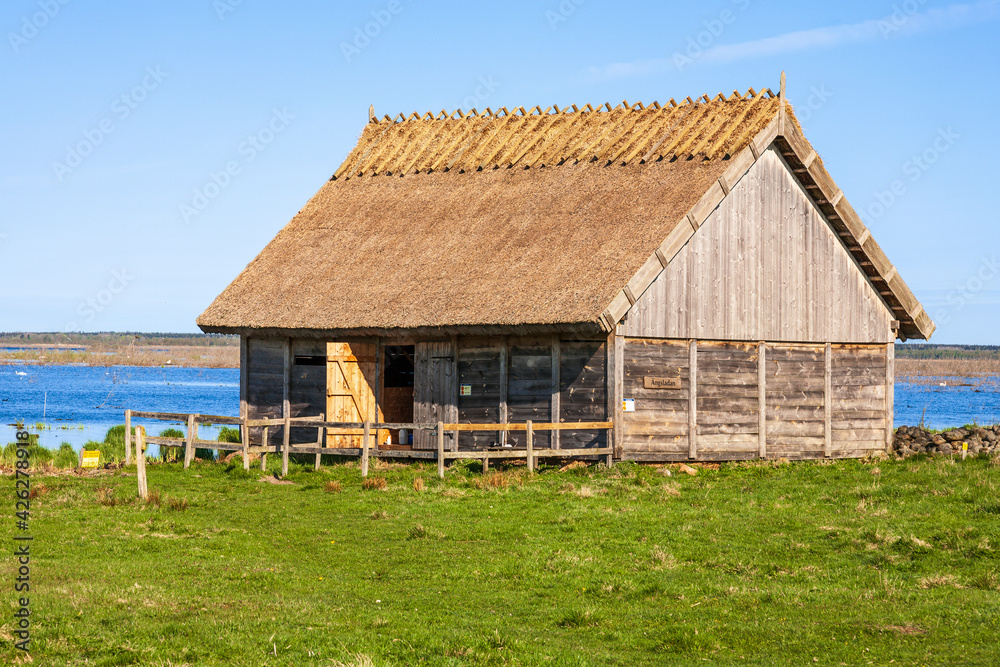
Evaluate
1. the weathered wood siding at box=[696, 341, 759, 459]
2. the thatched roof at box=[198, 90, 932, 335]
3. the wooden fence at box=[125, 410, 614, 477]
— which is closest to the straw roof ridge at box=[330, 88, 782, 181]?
the thatched roof at box=[198, 90, 932, 335]

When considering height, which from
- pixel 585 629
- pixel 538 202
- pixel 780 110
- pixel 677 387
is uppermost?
pixel 780 110

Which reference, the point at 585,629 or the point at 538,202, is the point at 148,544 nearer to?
the point at 585,629

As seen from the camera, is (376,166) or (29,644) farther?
(376,166)

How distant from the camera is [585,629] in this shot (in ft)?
37.8

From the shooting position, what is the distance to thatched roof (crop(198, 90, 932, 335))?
78.5ft

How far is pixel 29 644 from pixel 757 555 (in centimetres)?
924

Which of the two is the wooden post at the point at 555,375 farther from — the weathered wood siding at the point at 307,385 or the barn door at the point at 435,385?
the weathered wood siding at the point at 307,385

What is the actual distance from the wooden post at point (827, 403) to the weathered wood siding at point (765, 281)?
50 centimetres

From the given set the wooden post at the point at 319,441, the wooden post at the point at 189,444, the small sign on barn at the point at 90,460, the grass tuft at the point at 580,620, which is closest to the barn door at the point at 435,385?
the wooden post at the point at 319,441

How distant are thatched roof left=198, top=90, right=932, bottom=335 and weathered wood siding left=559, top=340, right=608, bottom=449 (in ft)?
4.67

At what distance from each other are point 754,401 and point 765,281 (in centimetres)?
278

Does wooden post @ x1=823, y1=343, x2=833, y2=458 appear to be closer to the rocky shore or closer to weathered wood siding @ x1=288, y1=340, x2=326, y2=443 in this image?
the rocky shore

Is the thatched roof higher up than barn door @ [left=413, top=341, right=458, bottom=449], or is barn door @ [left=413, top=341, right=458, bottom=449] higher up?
the thatched roof

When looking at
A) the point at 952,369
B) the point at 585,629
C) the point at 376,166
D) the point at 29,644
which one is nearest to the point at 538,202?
the point at 376,166
